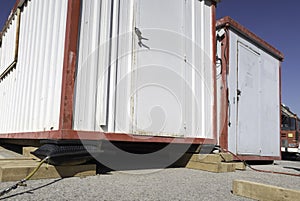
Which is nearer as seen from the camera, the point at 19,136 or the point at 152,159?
the point at 19,136

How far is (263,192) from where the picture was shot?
2.04m

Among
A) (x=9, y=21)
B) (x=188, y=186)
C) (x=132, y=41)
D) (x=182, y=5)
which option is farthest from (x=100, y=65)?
(x=9, y=21)

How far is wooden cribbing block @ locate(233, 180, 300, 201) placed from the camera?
183 centimetres

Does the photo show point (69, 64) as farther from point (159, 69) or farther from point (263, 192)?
point (263, 192)

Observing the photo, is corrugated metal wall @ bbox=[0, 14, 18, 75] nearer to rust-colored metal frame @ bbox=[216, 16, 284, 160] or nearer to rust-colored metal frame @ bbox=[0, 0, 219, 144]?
rust-colored metal frame @ bbox=[0, 0, 219, 144]

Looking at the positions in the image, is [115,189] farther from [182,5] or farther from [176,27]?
[182,5]

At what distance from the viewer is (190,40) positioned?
A: 4148 millimetres

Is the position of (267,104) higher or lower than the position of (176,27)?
lower

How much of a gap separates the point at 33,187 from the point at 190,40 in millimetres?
2897

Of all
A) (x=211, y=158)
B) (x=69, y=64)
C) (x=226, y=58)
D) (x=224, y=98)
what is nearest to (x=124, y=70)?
(x=69, y=64)

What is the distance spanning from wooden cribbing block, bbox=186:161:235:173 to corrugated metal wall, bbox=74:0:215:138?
0.41 metres

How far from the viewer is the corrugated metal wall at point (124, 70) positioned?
9.60 feet

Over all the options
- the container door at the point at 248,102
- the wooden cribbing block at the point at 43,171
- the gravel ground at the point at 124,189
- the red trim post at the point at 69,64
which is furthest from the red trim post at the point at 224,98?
the red trim post at the point at 69,64

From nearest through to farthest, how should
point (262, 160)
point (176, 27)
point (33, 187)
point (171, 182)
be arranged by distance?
point (33, 187) → point (171, 182) → point (176, 27) → point (262, 160)
